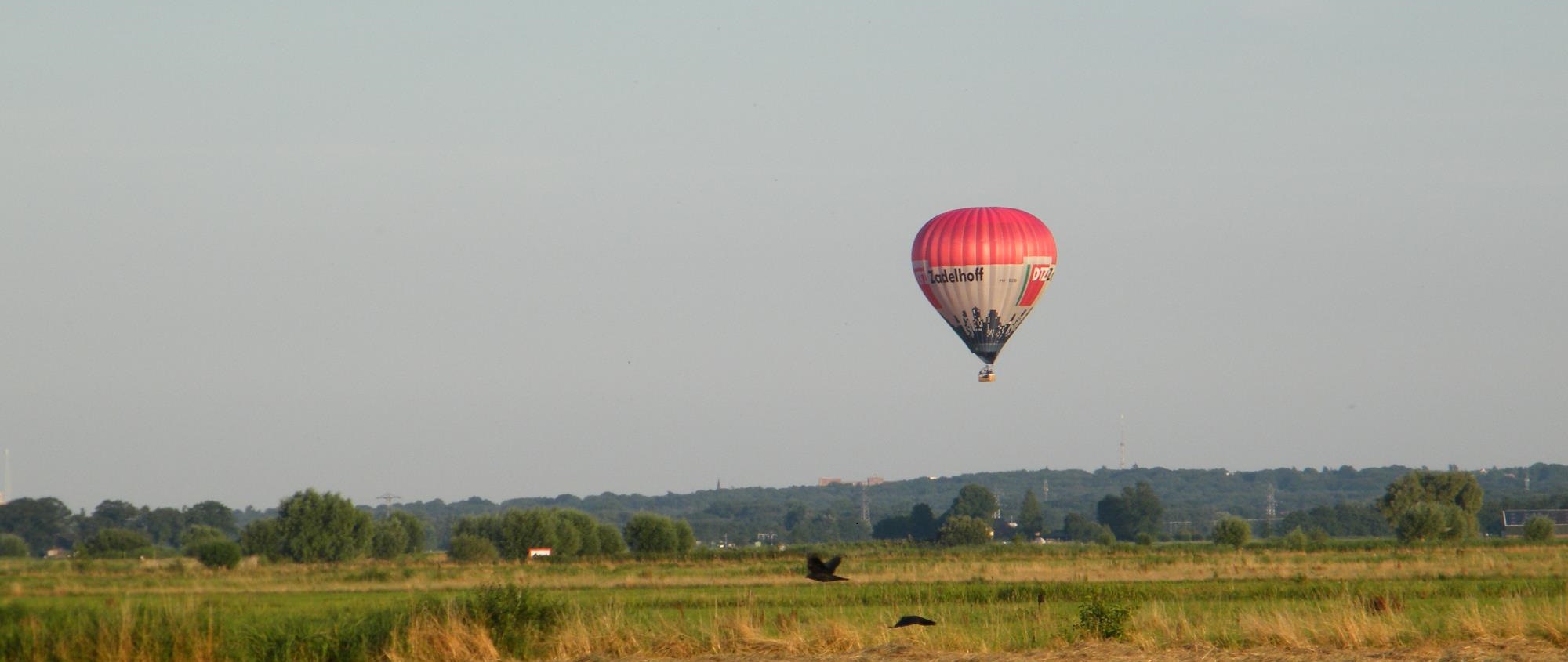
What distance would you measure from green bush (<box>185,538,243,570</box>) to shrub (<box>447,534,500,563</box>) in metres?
14.5

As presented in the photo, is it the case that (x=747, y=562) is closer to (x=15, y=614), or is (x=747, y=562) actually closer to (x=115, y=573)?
(x=115, y=573)

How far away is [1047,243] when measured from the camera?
44.2 metres

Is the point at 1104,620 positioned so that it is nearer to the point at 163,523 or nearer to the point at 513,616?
the point at 513,616

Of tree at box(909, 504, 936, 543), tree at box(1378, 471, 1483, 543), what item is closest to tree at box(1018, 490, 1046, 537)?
tree at box(909, 504, 936, 543)

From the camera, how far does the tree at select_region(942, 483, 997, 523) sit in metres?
170

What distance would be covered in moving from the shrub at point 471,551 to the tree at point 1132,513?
9961 cm

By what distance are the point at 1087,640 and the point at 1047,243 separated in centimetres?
2416

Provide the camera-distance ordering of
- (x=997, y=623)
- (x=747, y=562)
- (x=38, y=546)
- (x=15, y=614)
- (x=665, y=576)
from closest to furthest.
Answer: (x=15, y=614) → (x=997, y=623) → (x=665, y=576) → (x=747, y=562) → (x=38, y=546)

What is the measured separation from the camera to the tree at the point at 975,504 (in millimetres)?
170125

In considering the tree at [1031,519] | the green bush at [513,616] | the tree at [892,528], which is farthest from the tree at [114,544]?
the tree at [1031,519]

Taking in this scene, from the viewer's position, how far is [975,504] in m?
173

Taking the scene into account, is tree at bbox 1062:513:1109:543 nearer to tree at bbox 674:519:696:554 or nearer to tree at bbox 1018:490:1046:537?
tree at bbox 1018:490:1046:537

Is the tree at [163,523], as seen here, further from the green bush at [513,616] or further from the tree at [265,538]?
the green bush at [513,616]

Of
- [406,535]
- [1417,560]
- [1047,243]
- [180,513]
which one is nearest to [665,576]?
[1047,243]
